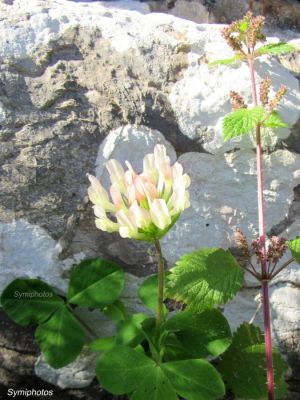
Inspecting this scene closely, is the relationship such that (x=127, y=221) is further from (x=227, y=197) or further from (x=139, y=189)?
(x=227, y=197)

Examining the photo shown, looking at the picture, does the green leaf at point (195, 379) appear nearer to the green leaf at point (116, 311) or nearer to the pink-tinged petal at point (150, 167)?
the green leaf at point (116, 311)

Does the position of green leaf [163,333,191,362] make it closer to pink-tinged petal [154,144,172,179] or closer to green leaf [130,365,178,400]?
green leaf [130,365,178,400]

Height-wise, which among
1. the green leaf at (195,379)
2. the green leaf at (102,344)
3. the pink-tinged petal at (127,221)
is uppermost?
the pink-tinged petal at (127,221)

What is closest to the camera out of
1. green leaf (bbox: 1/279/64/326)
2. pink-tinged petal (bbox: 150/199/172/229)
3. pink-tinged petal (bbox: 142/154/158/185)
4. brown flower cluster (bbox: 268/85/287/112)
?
pink-tinged petal (bbox: 150/199/172/229)

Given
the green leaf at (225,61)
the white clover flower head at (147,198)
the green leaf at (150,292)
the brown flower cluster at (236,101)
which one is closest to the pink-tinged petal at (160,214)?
the white clover flower head at (147,198)

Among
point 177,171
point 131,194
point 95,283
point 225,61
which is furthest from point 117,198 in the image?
point 225,61

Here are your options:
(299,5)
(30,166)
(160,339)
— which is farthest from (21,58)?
(299,5)

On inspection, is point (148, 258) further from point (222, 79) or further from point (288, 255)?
point (222, 79)

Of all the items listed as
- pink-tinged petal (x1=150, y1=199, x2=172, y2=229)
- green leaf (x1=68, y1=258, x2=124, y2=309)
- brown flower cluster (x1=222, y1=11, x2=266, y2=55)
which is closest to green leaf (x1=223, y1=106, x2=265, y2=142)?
brown flower cluster (x1=222, y1=11, x2=266, y2=55)
